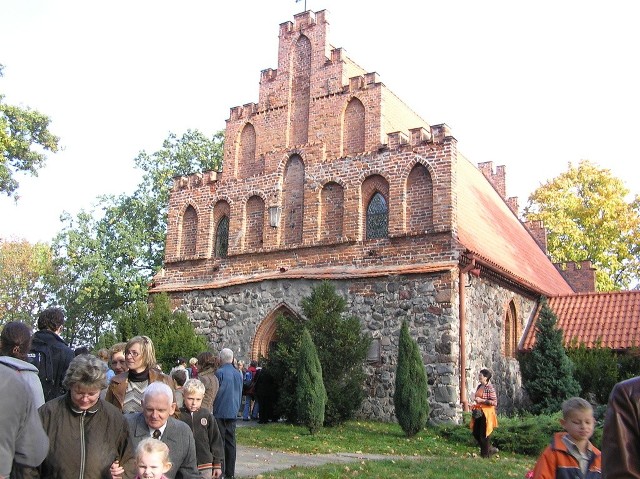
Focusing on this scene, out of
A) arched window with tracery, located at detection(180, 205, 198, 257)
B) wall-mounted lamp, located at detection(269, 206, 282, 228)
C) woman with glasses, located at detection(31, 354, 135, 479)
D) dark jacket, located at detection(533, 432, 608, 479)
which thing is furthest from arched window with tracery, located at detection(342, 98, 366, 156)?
woman with glasses, located at detection(31, 354, 135, 479)

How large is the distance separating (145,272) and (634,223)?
2201cm

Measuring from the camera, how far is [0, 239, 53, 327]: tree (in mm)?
37625

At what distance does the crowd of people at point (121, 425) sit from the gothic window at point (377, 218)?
10644 millimetres

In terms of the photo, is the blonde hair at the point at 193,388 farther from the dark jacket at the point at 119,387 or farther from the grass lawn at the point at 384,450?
the grass lawn at the point at 384,450

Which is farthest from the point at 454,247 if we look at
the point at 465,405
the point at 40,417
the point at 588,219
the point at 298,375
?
the point at 588,219

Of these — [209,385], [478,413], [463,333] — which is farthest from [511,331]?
[209,385]

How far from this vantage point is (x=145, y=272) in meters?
28.5

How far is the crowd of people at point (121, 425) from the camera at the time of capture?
3.46m

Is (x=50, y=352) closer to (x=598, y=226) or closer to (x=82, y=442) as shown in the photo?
(x=82, y=442)

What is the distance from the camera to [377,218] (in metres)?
16.6

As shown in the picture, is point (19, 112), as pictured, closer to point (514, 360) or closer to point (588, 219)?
point (514, 360)

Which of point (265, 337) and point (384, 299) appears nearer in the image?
point (384, 299)

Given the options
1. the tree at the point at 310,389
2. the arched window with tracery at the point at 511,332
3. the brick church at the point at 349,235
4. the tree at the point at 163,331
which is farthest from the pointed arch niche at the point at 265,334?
the arched window with tracery at the point at 511,332

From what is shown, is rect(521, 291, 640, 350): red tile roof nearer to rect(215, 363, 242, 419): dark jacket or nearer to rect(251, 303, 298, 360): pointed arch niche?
rect(251, 303, 298, 360): pointed arch niche
